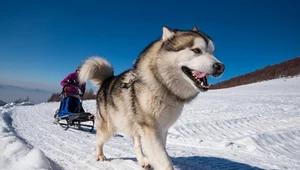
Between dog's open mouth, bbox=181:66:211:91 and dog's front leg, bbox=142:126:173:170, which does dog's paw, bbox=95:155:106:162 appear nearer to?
dog's front leg, bbox=142:126:173:170

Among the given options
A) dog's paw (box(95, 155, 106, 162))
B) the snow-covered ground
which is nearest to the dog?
dog's paw (box(95, 155, 106, 162))

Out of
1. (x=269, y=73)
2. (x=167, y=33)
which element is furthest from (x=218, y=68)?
(x=269, y=73)

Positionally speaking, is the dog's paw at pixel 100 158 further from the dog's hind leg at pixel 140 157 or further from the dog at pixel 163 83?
the dog at pixel 163 83

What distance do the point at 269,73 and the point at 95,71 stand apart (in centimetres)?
3098

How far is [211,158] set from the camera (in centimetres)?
505

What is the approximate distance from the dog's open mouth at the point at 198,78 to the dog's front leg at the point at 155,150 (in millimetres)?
731

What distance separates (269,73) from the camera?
32.0m

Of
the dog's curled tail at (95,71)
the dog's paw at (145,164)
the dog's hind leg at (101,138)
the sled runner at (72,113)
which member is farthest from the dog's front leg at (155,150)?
the sled runner at (72,113)

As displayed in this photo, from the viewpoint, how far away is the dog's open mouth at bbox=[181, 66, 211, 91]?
3004mm

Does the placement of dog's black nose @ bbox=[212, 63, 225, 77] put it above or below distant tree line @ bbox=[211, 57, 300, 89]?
below

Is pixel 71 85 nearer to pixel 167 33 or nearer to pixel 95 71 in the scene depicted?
pixel 95 71

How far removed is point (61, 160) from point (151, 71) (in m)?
2.03

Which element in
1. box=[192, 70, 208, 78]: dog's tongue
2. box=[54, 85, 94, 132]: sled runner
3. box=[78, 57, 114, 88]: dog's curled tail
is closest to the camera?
box=[192, 70, 208, 78]: dog's tongue

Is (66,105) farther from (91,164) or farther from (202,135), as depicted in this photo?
(91,164)
